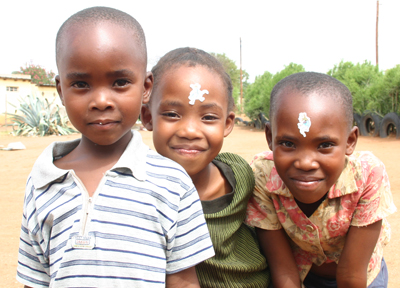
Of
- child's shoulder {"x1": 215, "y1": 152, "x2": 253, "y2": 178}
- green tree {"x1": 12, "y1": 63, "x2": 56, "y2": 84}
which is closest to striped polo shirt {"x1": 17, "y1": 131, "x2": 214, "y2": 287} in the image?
child's shoulder {"x1": 215, "y1": 152, "x2": 253, "y2": 178}

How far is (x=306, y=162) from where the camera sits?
167 cm

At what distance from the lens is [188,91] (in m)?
1.89

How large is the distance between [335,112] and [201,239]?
3.02ft

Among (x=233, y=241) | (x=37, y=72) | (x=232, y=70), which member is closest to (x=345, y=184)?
(x=233, y=241)

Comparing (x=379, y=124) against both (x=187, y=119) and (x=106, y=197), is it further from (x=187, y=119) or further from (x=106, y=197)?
(x=106, y=197)

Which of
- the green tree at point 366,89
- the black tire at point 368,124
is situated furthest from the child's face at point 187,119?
the green tree at point 366,89

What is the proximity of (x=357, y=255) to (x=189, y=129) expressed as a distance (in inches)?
41.5

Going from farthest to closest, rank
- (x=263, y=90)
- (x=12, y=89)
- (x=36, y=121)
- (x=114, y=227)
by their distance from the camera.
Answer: (x=12, y=89) → (x=263, y=90) → (x=36, y=121) → (x=114, y=227)

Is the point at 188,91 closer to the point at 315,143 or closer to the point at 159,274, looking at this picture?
the point at 315,143

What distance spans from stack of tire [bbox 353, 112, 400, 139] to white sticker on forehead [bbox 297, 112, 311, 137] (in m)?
11.1

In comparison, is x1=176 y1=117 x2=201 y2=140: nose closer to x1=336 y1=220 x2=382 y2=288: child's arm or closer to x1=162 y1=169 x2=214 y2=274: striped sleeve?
x1=162 y1=169 x2=214 y2=274: striped sleeve

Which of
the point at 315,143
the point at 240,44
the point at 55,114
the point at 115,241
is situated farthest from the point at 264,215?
the point at 240,44

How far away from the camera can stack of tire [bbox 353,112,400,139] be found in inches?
449

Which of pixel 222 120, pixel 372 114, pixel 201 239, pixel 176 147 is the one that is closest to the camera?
pixel 201 239
